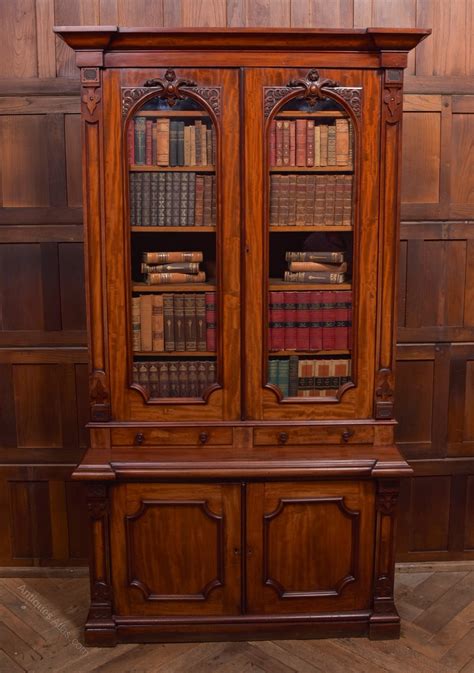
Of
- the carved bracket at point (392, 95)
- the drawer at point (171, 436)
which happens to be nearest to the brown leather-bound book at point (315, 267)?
the carved bracket at point (392, 95)

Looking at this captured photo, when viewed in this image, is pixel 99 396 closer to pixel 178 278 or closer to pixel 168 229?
pixel 178 278

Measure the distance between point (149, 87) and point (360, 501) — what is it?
1623mm

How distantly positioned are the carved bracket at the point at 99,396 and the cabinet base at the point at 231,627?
77cm

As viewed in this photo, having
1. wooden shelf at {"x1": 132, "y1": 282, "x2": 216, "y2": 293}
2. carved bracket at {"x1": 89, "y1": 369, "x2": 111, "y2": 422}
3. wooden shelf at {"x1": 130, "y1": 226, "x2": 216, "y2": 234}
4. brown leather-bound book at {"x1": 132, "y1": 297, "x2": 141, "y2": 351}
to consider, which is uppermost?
wooden shelf at {"x1": 130, "y1": 226, "x2": 216, "y2": 234}

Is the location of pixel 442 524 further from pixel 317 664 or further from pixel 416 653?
pixel 317 664

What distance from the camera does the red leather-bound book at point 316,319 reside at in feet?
7.81

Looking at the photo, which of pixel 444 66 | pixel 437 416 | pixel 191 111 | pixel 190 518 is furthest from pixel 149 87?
pixel 437 416

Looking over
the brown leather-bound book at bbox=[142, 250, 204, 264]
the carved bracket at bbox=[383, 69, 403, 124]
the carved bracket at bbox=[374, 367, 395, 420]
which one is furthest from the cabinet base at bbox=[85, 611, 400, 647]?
the carved bracket at bbox=[383, 69, 403, 124]

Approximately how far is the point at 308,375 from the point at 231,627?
3.21 ft

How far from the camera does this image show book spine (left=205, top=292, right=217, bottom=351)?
236 centimetres

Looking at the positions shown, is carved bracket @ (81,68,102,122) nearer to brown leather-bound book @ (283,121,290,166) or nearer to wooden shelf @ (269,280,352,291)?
brown leather-bound book @ (283,121,290,166)

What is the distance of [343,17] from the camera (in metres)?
2.72

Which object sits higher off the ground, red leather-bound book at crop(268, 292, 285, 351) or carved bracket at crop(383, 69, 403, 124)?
carved bracket at crop(383, 69, 403, 124)

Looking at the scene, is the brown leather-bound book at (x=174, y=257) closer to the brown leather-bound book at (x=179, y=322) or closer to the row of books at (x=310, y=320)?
the brown leather-bound book at (x=179, y=322)
